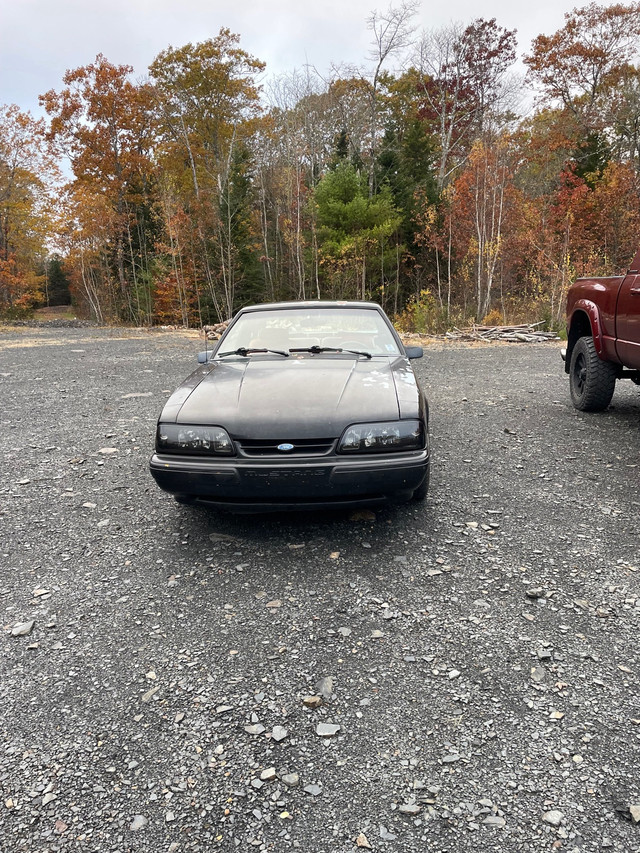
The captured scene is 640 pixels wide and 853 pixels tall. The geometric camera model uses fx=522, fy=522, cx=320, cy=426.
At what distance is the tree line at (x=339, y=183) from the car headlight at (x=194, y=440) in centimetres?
1616

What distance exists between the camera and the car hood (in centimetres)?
274

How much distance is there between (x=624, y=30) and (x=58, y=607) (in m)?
28.4

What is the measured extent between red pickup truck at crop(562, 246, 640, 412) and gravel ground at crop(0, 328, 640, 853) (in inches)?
60.8

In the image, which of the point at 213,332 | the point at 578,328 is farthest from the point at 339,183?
Answer: the point at 578,328

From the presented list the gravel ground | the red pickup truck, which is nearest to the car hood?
the gravel ground

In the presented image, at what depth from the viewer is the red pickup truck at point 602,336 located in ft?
15.6

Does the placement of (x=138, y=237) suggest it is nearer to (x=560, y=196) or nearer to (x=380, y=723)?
(x=560, y=196)

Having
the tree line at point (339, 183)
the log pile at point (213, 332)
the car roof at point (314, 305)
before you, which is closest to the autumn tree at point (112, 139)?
the tree line at point (339, 183)

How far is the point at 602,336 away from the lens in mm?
5270

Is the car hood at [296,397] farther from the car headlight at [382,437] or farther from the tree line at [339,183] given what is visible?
the tree line at [339,183]

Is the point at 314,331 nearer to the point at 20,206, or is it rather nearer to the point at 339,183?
the point at 339,183

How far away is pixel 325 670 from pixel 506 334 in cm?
1412

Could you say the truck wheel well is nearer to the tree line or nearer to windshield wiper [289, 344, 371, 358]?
windshield wiper [289, 344, 371, 358]

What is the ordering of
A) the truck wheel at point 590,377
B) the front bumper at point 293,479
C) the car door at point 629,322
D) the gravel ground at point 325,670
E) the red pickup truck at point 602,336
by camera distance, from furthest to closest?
the truck wheel at point 590,377 → the red pickup truck at point 602,336 → the car door at point 629,322 → the front bumper at point 293,479 → the gravel ground at point 325,670
